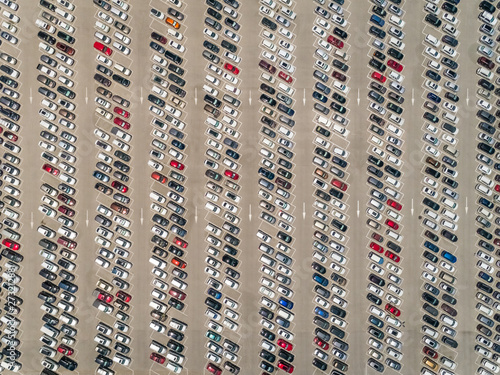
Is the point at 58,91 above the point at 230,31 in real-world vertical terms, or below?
below

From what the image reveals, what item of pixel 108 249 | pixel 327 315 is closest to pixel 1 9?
pixel 108 249

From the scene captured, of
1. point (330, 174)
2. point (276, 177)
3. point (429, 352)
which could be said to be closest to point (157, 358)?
point (276, 177)

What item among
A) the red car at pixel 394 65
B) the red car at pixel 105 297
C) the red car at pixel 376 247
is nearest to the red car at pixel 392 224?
the red car at pixel 376 247

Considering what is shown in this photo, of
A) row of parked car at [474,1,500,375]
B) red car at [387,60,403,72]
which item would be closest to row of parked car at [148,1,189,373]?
red car at [387,60,403,72]

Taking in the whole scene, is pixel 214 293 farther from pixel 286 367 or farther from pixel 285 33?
pixel 285 33

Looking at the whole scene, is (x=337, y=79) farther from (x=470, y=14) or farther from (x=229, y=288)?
(x=229, y=288)

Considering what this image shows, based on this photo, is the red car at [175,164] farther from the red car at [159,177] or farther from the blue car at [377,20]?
the blue car at [377,20]
